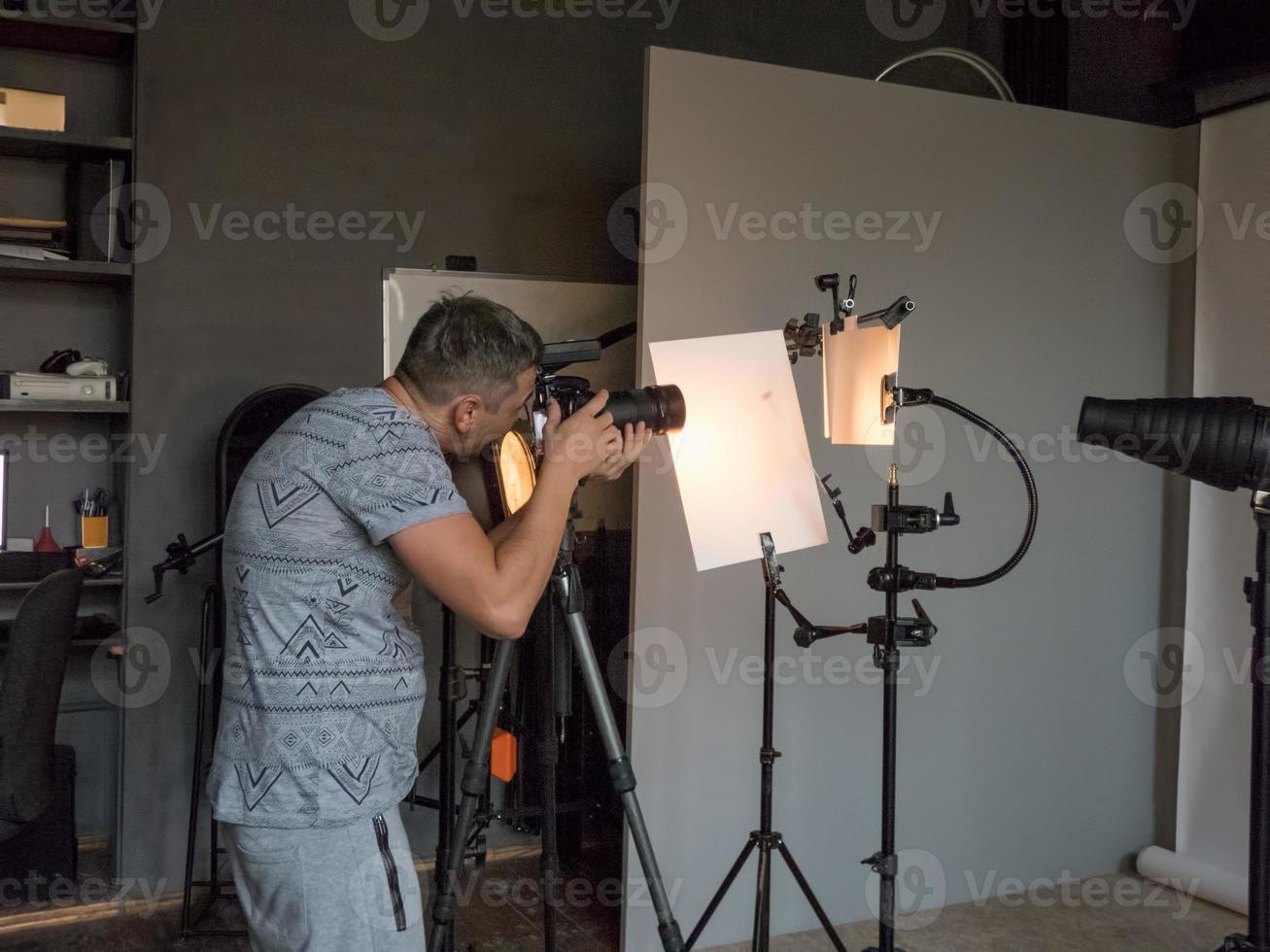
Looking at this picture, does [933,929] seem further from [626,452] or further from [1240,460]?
[626,452]

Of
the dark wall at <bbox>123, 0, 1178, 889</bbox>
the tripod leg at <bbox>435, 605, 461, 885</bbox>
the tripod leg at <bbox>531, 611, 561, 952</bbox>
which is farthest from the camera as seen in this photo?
the dark wall at <bbox>123, 0, 1178, 889</bbox>

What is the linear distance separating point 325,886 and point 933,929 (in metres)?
2.01

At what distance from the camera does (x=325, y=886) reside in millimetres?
1263

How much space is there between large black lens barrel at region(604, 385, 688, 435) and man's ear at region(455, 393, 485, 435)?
227mm

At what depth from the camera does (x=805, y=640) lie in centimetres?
198

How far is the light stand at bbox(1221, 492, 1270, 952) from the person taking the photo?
67.5 inches

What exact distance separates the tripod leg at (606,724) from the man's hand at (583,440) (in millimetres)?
502

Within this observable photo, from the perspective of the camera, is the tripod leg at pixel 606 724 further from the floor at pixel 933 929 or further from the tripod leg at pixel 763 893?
the floor at pixel 933 929

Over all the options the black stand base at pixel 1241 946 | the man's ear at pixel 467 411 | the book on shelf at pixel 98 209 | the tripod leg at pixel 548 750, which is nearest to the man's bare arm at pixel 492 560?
the man's ear at pixel 467 411

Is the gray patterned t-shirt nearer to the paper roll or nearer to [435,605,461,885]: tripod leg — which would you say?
[435,605,461,885]: tripod leg

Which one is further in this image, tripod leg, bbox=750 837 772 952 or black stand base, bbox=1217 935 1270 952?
tripod leg, bbox=750 837 772 952

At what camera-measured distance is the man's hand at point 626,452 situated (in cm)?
157

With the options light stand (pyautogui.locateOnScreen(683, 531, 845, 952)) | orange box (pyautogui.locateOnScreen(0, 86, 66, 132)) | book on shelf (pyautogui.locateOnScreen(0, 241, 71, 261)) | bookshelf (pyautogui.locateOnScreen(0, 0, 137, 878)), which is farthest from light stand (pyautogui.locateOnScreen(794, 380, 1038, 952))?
orange box (pyautogui.locateOnScreen(0, 86, 66, 132))

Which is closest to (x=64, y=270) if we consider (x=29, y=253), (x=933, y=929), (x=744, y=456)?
(x=29, y=253)
